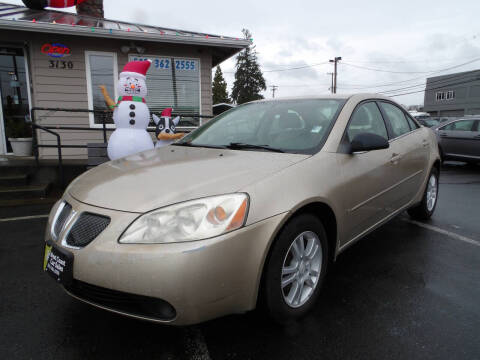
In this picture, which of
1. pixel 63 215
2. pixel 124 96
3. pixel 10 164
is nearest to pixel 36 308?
pixel 63 215

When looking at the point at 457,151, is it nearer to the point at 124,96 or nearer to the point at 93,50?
the point at 124,96

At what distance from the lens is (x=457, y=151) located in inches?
389

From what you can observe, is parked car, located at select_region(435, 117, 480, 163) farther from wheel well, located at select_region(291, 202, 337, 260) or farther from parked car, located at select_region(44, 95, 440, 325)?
wheel well, located at select_region(291, 202, 337, 260)

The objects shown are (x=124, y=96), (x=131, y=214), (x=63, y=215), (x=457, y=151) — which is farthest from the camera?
(x=457, y=151)

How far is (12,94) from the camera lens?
308 inches

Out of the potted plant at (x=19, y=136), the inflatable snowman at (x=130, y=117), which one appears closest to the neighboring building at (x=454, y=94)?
the inflatable snowman at (x=130, y=117)

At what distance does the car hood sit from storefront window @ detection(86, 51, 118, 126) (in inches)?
228

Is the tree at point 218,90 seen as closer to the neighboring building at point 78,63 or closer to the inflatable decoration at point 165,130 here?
the neighboring building at point 78,63

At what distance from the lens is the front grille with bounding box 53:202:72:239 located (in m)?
2.06

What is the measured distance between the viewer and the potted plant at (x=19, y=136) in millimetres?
7426

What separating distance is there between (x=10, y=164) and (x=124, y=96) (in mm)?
2541

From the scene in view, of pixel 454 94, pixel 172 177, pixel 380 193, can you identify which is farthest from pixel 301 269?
pixel 454 94

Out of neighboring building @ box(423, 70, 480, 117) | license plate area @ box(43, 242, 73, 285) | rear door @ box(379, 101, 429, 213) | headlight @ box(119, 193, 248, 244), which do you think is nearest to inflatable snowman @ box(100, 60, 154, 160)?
license plate area @ box(43, 242, 73, 285)

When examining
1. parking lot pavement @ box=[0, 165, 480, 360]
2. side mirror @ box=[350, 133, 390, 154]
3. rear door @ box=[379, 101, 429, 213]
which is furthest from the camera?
rear door @ box=[379, 101, 429, 213]
